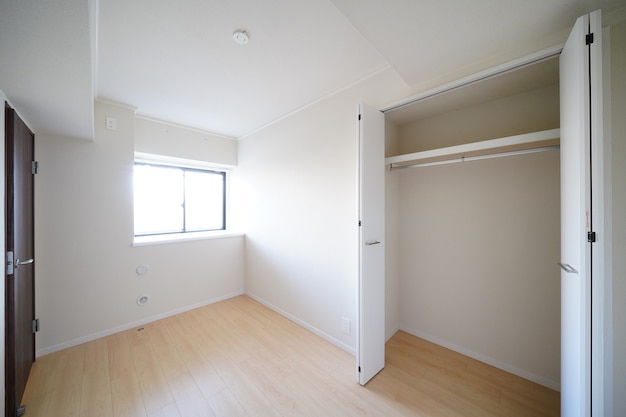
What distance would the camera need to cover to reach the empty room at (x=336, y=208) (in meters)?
0.97

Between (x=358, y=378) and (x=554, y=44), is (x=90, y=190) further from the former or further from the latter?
(x=554, y=44)

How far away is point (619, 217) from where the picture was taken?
3.08 ft

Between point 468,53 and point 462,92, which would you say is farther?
point 462,92

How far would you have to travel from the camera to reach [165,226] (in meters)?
3.31

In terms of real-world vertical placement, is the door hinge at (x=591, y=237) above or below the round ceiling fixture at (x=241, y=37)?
below

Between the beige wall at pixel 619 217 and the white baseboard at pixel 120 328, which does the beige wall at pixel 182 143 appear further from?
the beige wall at pixel 619 217

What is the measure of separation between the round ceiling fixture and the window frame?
217 cm

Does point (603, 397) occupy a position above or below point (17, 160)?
below

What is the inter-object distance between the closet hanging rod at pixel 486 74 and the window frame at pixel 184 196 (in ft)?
9.63

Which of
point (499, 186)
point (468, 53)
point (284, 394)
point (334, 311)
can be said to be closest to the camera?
point (468, 53)

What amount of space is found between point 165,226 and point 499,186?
13.5 feet

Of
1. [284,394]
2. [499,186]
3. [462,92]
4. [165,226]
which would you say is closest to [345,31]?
[462,92]

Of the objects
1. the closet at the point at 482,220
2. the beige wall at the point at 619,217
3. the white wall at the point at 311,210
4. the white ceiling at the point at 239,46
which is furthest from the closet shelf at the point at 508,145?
the white wall at the point at 311,210

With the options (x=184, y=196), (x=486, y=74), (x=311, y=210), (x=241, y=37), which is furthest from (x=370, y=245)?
(x=184, y=196)
